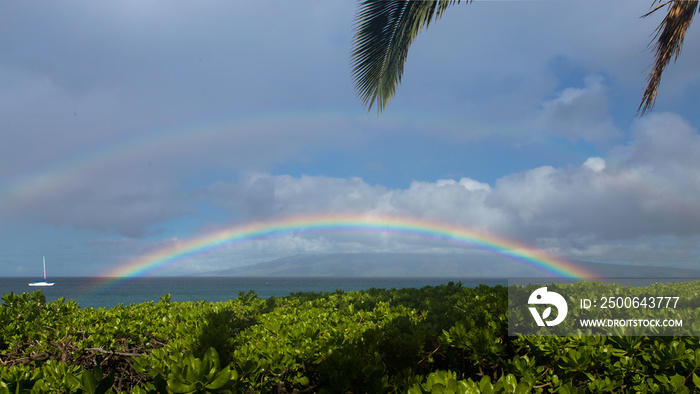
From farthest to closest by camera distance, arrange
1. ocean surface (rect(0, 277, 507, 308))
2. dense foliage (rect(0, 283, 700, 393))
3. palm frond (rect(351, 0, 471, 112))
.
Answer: ocean surface (rect(0, 277, 507, 308)) → palm frond (rect(351, 0, 471, 112)) → dense foliage (rect(0, 283, 700, 393))

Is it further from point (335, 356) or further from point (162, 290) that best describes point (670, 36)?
point (162, 290)

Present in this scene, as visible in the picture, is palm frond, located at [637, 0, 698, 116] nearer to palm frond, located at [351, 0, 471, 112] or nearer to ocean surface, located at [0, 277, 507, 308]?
palm frond, located at [351, 0, 471, 112]

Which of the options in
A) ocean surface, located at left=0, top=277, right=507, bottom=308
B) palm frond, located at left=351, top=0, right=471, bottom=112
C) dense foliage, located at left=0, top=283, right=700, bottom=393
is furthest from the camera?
ocean surface, located at left=0, top=277, right=507, bottom=308

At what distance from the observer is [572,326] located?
3488 millimetres

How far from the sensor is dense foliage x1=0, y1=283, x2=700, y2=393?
214cm

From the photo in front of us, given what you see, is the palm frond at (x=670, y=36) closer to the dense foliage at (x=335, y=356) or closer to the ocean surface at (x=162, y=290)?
the dense foliage at (x=335, y=356)

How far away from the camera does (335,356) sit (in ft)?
8.47

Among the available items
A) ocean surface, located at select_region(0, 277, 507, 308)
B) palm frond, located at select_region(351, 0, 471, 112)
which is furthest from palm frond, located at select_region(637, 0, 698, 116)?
ocean surface, located at select_region(0, 277, 507, 308)

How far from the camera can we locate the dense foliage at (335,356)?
214cm

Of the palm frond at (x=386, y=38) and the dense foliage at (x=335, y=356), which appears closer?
the dense foliage at (x=335, y=356)

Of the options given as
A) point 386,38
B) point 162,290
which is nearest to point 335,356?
point 386,38

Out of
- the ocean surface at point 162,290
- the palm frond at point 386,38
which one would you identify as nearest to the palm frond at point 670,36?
the palm frond at point 386,38

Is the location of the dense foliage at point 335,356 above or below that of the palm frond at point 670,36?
below

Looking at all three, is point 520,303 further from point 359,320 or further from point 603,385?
point 359,320
